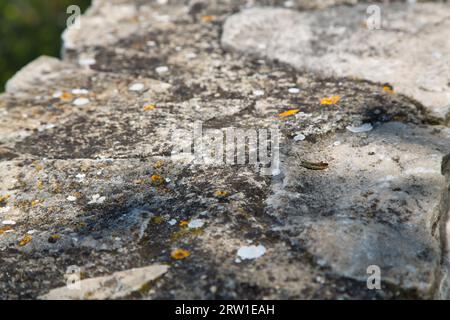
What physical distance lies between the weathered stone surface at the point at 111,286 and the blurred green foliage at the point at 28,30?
3600 mm

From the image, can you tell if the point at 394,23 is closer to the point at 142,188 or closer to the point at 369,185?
the point at 369,185

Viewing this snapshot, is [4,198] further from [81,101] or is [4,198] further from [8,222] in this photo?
[81,101]

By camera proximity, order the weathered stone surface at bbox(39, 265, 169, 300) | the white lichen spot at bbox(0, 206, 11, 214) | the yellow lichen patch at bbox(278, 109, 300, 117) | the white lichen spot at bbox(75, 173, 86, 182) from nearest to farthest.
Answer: the weathered stone surface at bbox(39, 265, 169, 300) → the white lichen spot at bbox(0, 206, 11, 214) → the white lichen spot at bbox(75, 173, 86, 182) → the yellow lichen patch at bbox(278, 109, 300, 117)

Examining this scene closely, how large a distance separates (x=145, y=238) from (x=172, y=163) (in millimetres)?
411

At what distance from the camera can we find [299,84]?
2.67m

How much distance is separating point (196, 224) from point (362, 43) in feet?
4.90

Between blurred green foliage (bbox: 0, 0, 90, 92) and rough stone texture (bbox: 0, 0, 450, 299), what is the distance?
90.1 inches

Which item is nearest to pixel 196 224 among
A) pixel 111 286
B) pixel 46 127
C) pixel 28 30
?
pixel 111 286

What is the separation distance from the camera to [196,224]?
1839mm

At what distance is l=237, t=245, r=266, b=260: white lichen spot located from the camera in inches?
66.8

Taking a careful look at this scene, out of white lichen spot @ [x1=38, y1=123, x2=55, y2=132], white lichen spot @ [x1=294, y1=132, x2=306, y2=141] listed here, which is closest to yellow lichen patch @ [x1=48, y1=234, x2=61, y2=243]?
white lichen spot @ [x1=38, y1=123, x2=55, y2=132]

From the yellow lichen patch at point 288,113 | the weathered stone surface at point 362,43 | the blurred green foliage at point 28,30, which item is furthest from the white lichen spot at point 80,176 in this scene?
the blurred green foliage at point 28,30

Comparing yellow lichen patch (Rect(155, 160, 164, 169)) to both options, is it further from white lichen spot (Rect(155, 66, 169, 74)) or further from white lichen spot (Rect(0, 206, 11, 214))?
white lichen spot (Rect(155, 66, 169, 74))
